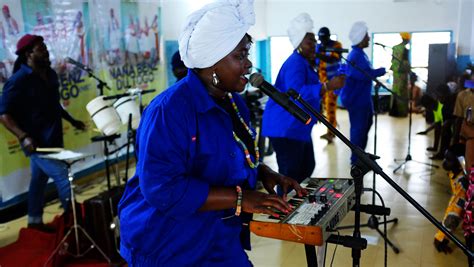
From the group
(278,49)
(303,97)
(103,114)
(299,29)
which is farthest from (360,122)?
(278,49)

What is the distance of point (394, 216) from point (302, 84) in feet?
4.91

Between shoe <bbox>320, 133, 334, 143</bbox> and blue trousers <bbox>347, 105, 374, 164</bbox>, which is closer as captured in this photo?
blue trousers <bbox>347, 105, 374, 164</bbox>

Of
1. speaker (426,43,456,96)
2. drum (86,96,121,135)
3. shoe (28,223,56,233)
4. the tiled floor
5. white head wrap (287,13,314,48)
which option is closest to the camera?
the tiled floor

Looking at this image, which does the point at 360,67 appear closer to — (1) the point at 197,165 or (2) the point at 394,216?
(2) the point at 394,216

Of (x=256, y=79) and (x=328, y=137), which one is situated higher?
(x=256, y=79)

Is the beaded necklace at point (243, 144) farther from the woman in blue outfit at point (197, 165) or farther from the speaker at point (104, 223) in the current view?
the speaker at point (104, 223)

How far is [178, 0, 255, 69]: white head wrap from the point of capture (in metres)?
1.36

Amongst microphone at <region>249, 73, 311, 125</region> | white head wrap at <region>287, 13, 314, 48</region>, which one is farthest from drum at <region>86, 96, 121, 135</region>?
microphone at <region>249, 73, 311, 125</region>

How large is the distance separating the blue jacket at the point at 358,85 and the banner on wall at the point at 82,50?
252 cm

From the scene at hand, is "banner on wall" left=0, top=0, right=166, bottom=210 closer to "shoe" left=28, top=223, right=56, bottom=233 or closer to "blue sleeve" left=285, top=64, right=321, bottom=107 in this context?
"shoe" left=28, top=223, right=56, bottom=233

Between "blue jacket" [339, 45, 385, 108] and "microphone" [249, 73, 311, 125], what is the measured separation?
11.1 feet

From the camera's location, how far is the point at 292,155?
10.9 ft

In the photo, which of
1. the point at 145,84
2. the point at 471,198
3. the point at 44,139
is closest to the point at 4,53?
the point at 44,139

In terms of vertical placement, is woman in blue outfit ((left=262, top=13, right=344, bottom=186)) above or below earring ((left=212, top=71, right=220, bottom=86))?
below
